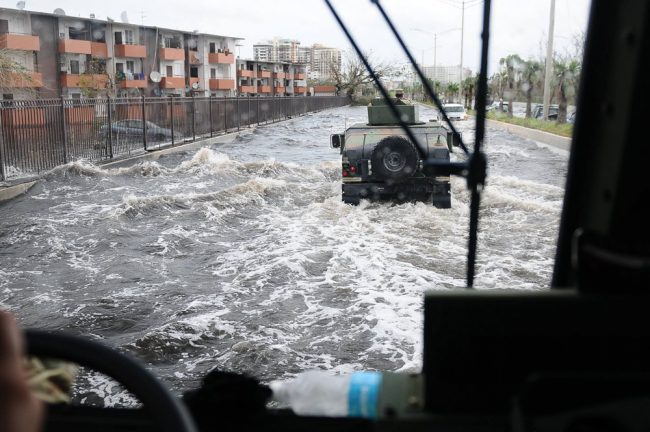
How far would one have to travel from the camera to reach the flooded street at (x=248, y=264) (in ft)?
22.4

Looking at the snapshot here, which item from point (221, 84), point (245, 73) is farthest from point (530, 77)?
point (245, 73)

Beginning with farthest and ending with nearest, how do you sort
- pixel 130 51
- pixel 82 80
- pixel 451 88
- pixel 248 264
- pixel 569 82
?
pixel 130 51, pixel 82 80, pixel 451 88, pixel 248 264, pixel 569 82

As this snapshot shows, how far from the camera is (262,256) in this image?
36.1 ft


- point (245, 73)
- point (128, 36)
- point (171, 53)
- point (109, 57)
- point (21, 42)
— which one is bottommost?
point (245, 73)

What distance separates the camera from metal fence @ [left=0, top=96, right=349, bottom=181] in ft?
55.1

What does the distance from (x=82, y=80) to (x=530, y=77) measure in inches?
1248

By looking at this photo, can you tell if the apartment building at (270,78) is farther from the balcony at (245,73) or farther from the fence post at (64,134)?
the fence post at (64,134)

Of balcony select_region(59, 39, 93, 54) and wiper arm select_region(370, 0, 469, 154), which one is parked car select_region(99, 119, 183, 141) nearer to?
wiper arm select_region(370, 0, 469, 154)

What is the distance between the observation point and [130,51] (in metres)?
60.2

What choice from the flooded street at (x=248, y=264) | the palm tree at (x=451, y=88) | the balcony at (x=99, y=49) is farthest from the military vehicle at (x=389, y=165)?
the balcony at (x=99, y=49)

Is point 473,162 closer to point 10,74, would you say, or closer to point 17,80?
point 10,74

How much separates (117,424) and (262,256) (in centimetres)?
885

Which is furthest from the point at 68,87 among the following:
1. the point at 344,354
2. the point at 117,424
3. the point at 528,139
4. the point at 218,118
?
the point at 117,424

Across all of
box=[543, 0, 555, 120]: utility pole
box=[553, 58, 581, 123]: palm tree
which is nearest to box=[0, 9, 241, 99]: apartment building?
box=[543, 0, 555, 120]: utility pole
